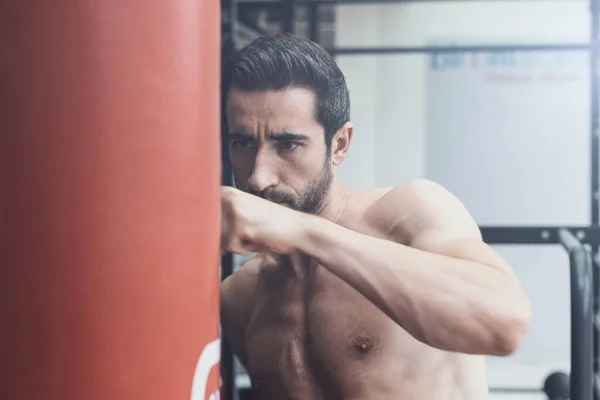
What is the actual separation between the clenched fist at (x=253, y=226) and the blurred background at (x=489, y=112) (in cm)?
26

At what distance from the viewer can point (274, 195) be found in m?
0.56

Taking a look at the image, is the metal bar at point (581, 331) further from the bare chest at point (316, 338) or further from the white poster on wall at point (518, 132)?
the white poster on wall at point (518, 132)

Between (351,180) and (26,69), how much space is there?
625 mm

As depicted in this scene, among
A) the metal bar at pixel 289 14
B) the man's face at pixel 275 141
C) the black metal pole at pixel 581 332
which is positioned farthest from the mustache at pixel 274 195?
the metal bar at pixel 289 14

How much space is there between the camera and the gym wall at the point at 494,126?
1352 mm

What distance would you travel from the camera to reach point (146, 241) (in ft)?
1.24

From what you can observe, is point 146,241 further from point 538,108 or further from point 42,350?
point 538,108

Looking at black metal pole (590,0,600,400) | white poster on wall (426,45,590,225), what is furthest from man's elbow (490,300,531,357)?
white poster on wall (426,45,590,225)

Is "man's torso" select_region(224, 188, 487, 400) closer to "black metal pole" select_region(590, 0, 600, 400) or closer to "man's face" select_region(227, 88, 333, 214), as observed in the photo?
"man's face" select_region(227, 88, 333, 214)

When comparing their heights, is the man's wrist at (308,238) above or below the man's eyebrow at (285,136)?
below

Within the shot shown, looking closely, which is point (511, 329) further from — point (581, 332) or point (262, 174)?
point (581, 332)

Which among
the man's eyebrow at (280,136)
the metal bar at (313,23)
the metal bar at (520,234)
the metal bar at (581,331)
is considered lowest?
the metal bar at (581,331)

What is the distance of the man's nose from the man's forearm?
0.22ft

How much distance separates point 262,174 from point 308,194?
0.06 metres
